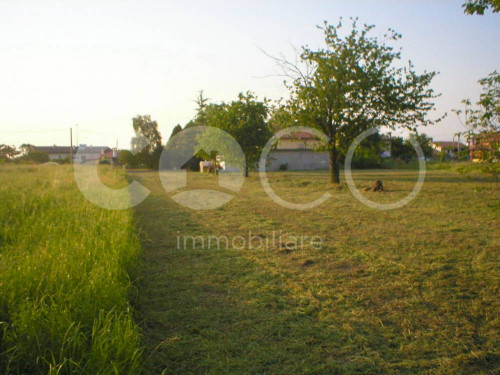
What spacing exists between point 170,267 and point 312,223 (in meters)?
4.10

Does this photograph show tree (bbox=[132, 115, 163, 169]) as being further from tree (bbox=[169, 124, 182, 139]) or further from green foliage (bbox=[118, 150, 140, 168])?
tree (bbox=[169, 124, 182, 139])

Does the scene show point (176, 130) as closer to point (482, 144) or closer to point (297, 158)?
point (297, 158)

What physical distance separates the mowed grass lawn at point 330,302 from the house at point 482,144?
1.39ft

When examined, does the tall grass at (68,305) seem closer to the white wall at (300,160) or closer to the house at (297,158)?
the house at (297,158)

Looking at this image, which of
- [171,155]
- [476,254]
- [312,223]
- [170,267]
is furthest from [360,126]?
[171,155]

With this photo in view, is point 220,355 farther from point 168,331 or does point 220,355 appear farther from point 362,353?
point 362,353

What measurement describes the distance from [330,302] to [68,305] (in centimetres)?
239

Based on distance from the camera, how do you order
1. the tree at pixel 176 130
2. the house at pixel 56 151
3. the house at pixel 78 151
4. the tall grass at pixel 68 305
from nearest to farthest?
the tall grass at pixel 68 305 < the tree at pixel 176 130 < the house at pixel 78 151 < the house at pixel 56 151

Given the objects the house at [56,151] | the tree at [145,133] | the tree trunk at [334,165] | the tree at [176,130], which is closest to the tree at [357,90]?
the tree trunk at [334,165]

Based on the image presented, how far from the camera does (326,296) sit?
4.12 metres

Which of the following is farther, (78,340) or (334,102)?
(334,102)

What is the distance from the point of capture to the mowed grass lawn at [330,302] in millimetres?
2881

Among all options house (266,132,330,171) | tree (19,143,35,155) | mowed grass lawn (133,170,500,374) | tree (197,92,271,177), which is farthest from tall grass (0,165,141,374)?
tree (19,143,35,155)

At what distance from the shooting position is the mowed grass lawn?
2881 mm
